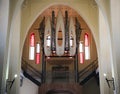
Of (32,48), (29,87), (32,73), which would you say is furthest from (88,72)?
(32,48)

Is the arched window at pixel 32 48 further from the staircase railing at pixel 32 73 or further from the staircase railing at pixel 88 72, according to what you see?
the staircase railing at pixel 88 72

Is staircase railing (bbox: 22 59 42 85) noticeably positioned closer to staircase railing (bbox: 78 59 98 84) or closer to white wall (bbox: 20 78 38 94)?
white wall (bbox: 20 78 38 94)

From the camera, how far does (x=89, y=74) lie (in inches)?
643

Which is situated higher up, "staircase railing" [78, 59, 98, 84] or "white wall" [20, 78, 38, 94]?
"staircase railing" [78, 59, 98, 84]

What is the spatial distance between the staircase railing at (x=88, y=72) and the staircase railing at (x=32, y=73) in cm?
271

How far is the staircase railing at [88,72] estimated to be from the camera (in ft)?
53.1

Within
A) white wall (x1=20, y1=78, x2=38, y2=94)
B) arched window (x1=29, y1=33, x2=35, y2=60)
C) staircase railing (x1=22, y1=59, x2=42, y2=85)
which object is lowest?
white wall (x1=20, y1=78, x2=38, y2=94)

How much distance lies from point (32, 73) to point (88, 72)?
3816 millimetres

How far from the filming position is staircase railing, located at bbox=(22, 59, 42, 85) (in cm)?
1561

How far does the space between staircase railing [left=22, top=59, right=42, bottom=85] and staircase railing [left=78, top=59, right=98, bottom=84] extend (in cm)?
271

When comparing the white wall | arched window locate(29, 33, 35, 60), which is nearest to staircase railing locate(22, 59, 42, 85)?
the white wall

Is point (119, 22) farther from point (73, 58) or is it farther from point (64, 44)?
point (73, 58)

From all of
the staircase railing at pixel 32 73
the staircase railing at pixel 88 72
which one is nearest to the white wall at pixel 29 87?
the staircase railing at pixel 32 73

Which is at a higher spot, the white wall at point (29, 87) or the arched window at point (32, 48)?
the arched window at point (32, 48)
